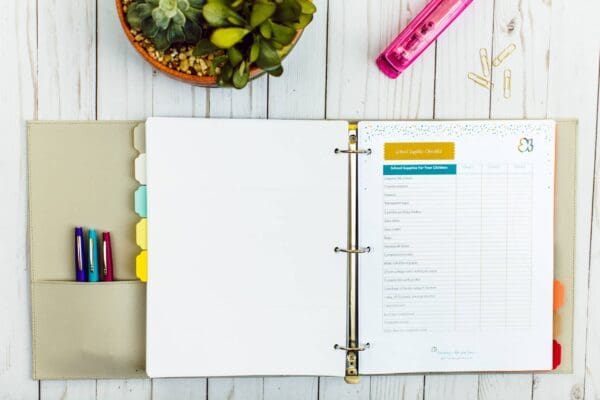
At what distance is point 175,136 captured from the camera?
878 millimetres

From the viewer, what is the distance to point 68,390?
0.92 m

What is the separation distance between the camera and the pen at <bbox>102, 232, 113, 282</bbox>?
89 cm

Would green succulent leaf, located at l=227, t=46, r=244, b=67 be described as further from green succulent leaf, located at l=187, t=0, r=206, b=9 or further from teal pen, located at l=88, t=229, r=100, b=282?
teal pen, located at l=88, t=229, r=100, b=282

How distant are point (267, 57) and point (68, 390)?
0.54m

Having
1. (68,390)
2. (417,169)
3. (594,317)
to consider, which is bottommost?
(68,390)

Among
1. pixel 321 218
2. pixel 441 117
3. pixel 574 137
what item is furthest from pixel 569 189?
pixel 321 218

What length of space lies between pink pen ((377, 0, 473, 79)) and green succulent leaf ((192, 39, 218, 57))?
24 cm

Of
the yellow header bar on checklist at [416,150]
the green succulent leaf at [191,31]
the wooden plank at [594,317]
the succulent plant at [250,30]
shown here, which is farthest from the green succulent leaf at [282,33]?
the wooden plank at [594,317]

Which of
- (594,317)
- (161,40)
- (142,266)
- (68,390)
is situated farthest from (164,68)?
(594,317)

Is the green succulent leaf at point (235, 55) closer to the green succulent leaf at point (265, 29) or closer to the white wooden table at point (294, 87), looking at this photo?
the green succulent leaf at point (265, 29)

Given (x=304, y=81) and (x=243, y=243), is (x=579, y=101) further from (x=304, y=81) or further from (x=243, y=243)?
(x=243, y=243)

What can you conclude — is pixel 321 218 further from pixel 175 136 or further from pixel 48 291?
pixel 48 291

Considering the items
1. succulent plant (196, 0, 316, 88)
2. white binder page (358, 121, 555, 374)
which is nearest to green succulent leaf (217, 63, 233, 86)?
succulent plant (196, 0, 316, 88)

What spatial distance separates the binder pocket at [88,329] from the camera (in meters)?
0.89
